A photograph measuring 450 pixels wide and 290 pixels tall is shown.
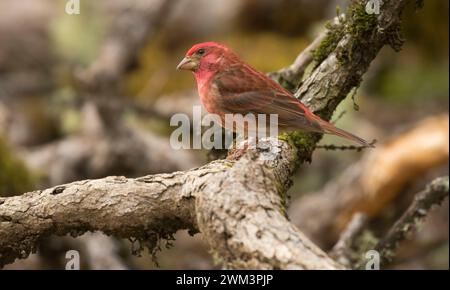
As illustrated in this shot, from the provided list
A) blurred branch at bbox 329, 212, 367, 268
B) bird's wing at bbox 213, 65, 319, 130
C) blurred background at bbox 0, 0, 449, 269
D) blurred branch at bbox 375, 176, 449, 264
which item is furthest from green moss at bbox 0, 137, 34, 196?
blurred branch at bbox 375, 176, 449, 264

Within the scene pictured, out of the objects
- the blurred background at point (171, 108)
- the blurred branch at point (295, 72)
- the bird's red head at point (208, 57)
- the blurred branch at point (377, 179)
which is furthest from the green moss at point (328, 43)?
the blurred branch at point (377, 179)

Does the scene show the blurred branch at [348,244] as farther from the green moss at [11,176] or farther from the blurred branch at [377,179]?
the green moss at [11,176]

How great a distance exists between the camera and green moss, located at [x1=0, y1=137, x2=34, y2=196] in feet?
23.2

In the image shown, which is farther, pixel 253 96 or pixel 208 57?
pixel 208 57

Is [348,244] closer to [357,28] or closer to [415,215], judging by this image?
[415,215]

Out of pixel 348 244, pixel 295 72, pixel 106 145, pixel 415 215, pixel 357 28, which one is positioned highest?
pixel 106 145

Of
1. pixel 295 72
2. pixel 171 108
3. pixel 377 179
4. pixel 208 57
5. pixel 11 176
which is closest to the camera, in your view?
pixel 208 57

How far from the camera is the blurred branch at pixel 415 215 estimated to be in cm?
564

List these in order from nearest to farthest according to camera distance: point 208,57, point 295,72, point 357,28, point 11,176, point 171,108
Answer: point 357,28 → point 208,57 → point 295,72 → point 11,176 → point 171,108

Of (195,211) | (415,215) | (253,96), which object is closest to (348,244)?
(415,215)

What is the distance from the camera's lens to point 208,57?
17.5 feet

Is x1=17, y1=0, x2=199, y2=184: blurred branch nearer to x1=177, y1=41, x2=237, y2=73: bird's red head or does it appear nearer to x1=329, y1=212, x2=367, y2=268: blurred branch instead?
x1=329, y1=212, x2=367, y2=268: blurred branch

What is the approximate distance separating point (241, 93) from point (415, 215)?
5.63 ft

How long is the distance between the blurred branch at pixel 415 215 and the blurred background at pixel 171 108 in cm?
143
